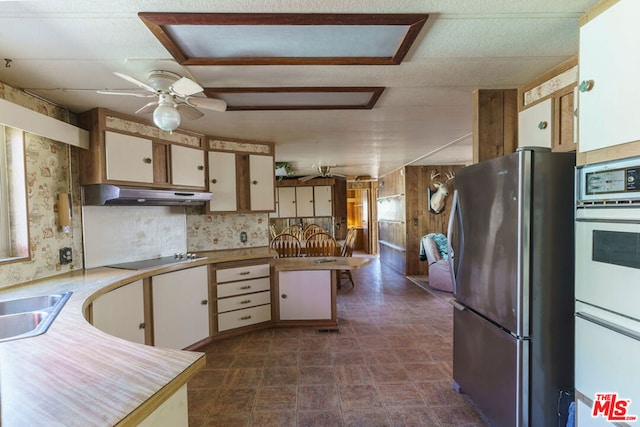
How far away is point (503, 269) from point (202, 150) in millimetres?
2998

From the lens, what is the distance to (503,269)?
1612mm

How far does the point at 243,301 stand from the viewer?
130 inches

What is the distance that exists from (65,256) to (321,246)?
3.40m

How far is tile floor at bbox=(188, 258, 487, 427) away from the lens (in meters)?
1.96

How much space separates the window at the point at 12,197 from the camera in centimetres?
201

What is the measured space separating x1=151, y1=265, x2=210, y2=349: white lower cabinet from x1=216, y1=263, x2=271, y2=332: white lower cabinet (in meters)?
0.17

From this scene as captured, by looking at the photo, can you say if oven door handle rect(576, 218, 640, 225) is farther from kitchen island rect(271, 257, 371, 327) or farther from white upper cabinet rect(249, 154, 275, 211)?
white upper cabinet rect(249, 154, 275, 211)

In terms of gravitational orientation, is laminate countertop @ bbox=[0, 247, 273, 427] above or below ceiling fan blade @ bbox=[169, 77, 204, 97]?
below

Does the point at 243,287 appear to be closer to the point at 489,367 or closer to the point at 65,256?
the point at 65,256

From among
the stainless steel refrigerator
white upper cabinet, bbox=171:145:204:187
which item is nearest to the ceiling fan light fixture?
white upper cabinet, bbox=171:145:204:187

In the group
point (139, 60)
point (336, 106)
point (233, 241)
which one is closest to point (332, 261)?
point (233, 241)

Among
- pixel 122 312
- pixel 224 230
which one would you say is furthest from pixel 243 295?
pixel 122 312

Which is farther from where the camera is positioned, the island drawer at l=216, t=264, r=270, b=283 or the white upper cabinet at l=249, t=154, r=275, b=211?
the white upper cabinet at l=249, t=154, r=275, b=211

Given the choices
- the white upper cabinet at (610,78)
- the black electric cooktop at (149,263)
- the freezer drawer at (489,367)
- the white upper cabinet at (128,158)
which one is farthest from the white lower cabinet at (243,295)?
the white upper cabinet at (610,78)
